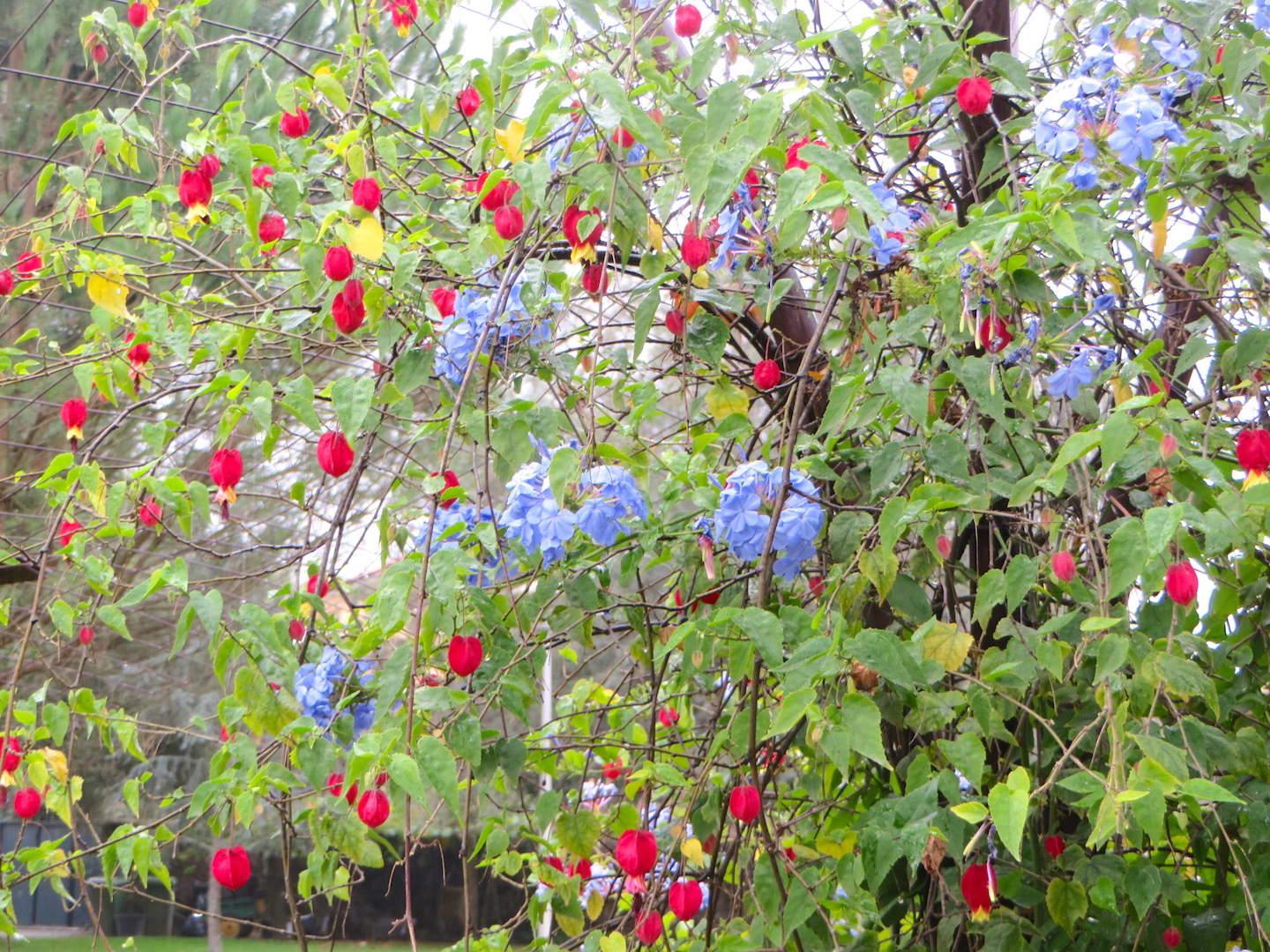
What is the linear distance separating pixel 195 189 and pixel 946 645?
3.49 ft

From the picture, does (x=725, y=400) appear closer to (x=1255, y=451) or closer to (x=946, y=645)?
(x=946, y=645)

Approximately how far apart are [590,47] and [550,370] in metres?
0.35

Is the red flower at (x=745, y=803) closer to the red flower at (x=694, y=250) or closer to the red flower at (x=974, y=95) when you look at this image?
the red flower at (x=694, y=250)

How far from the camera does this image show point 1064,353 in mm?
1246

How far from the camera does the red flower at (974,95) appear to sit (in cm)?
108

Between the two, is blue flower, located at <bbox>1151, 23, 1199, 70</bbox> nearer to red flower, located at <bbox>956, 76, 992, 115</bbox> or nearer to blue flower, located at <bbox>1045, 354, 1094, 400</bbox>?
red flower, located at <bbox>956, 76, 992, 115</bbox>

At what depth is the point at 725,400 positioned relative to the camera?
134 cm

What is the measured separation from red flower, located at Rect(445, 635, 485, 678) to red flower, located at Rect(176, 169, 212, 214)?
2.38 ft

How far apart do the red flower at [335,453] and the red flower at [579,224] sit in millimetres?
296

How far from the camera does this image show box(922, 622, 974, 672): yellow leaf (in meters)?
1.05

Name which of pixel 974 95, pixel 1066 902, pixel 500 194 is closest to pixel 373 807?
pixel 500 194

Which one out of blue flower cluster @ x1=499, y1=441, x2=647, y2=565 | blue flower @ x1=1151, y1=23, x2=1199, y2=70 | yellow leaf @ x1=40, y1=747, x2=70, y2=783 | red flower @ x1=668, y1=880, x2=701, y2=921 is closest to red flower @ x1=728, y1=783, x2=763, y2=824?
red flower @ x1=668, y1=880, x2=701, y2=921

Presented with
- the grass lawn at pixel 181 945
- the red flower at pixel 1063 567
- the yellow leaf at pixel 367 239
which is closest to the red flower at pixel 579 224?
the yellow leaf at pixel 367 239

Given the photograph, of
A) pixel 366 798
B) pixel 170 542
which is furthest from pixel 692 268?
pixel 170 542
